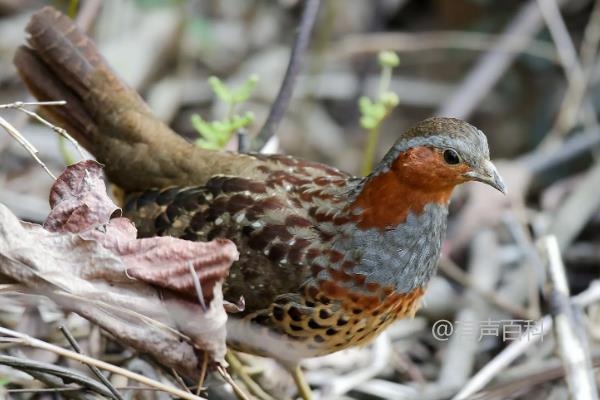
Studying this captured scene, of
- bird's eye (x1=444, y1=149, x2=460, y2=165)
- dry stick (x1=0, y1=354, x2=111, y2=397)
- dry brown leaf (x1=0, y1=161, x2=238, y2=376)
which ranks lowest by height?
dry stick (x1=0, y1=354, x2=111, y2=397)

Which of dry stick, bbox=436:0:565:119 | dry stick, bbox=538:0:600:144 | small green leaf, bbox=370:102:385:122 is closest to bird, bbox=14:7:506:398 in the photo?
small green leaf, bbox=370:102:385:122

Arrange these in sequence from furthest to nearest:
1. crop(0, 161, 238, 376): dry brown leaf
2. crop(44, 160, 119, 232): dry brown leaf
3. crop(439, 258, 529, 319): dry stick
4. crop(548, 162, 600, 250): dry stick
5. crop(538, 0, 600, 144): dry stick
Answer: crop(538, 0, 600, 144): dry stick → crop(548, 162, 600, 250): dry stick → crop(439, 258, 529, 319): dry stick → crop(44, 160, 119, 232): dry brown leaf → crop(0, 161, 238, 376): dry brown leaf

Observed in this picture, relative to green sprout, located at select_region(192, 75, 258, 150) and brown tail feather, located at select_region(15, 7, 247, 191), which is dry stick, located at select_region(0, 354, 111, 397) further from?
green sprout, located at select_region(192, 75, 258, 150)

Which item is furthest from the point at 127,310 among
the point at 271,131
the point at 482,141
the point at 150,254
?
the point at 271,131

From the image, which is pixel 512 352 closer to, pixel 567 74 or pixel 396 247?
pixel 396 247

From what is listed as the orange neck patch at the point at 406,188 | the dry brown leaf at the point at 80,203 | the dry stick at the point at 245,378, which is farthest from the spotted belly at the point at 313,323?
the dry brown leaf at the point at 80,203

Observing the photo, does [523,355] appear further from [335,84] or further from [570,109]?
[335,84]

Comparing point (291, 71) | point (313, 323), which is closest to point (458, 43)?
point (291, 71)

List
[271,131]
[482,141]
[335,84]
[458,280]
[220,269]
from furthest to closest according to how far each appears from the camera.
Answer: [335,84]
[458,280]
[271,131]
[482,141]
[220,269]
